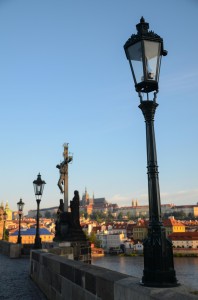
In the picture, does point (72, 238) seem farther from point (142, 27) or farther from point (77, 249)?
point (142, 27)

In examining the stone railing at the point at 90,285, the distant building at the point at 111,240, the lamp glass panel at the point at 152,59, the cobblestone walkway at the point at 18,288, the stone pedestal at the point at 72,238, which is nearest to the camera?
the stone railing at the point at 90,285

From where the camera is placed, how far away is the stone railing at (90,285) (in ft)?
8.43

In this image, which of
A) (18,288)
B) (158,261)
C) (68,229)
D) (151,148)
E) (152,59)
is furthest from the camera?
(68,229)

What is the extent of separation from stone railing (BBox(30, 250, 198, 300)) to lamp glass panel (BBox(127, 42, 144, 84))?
229 cm

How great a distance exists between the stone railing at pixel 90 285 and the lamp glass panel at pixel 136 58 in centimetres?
229

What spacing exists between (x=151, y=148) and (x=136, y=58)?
1114 mm

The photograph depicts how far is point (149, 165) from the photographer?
3.42m

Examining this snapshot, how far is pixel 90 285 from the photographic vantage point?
3791 millimetres

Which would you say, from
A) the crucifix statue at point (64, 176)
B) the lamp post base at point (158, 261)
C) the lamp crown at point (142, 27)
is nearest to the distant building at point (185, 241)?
the crucifix statue at point (64, 176)

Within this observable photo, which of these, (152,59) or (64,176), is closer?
(152,59)

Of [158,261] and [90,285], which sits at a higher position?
[158,261]

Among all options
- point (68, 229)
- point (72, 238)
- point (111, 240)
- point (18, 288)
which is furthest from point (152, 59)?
point (111, 240)

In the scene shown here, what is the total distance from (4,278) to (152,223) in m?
6.69

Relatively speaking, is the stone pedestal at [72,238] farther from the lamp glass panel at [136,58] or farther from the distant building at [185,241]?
the distant building at [185,241]
